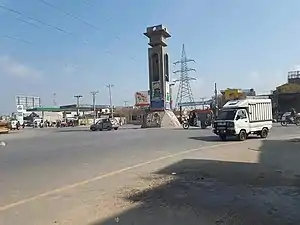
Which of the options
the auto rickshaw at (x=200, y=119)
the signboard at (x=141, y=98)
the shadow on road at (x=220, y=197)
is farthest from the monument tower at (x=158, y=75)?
the shadow on road at (x=220, y=197)

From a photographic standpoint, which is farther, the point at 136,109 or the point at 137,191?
the point at 136,109

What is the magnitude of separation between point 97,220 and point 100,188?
10.4 feet

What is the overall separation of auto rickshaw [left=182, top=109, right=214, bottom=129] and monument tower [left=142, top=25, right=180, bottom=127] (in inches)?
395

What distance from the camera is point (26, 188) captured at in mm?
9875

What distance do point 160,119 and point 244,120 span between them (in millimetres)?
36816

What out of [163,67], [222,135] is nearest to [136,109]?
[163,67]

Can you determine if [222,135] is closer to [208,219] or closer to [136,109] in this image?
[208,219]

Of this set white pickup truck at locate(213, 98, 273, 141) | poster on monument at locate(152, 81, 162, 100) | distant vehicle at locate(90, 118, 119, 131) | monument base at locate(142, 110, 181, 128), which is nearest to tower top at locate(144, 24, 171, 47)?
poster on monument at locate(152, 81, 162, 100)

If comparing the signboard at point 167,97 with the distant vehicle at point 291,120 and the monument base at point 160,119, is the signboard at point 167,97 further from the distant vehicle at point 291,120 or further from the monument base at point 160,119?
the distant vehicle at point 291,120

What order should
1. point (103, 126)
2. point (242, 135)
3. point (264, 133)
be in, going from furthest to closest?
point (103, 126) → point (264, 133) → point (242, 135)

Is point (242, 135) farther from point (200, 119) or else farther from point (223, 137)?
point (200, 119)

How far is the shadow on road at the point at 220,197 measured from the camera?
6.40 m

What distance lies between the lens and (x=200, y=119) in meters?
47.5

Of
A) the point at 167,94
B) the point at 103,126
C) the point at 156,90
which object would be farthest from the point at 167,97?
the point at 103,126
